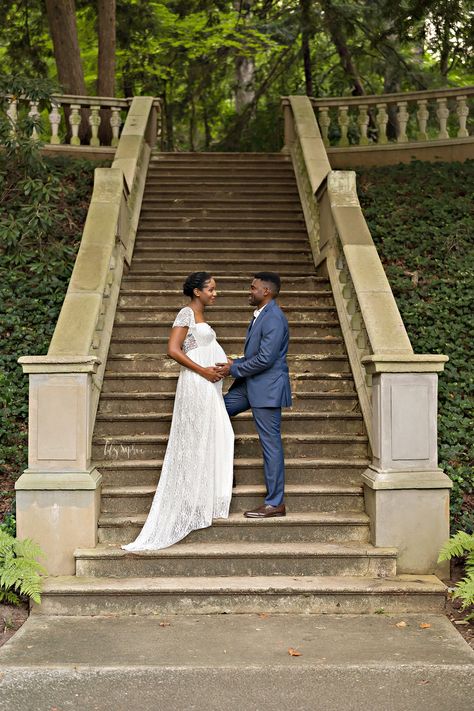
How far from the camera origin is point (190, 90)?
2027cm

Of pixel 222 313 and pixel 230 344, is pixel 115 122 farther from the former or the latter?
pixel 230 344

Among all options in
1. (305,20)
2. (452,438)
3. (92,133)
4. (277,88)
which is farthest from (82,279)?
(277,88)

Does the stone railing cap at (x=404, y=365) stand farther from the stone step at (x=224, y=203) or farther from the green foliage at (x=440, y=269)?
the stone step at (x=224, y=203)

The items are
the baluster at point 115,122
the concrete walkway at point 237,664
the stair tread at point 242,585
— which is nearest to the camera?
the concrete walkway at point 237,664

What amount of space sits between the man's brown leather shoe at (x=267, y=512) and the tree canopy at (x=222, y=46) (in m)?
8.79

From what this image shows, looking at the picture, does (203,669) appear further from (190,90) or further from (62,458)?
(190,90)

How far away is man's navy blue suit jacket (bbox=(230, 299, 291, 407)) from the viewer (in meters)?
6.52

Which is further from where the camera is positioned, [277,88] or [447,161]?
[277,88]

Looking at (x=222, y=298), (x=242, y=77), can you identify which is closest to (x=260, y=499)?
(x=222, y=298)

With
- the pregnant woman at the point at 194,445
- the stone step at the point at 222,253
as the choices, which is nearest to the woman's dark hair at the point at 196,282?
the pregnant woman at the point at 194,445

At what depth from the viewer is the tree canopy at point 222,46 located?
15047mm

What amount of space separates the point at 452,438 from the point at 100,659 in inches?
151

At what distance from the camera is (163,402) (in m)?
7.84

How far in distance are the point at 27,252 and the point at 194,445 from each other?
4594 mm
